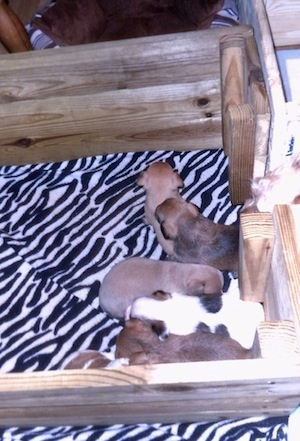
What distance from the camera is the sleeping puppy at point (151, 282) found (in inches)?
67.4

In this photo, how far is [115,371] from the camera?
1.16 m

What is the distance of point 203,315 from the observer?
1.58 metres

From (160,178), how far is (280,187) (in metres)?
0.49

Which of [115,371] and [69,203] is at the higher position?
[69,203]

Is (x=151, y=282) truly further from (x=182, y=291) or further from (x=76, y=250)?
(x=76, y=250)

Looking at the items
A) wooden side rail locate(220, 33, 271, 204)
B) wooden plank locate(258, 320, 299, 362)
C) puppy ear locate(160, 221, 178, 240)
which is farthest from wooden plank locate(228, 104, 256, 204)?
wooden plank locate(258, 320, 299, 362)

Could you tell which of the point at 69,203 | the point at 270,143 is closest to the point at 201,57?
the point at 270,143

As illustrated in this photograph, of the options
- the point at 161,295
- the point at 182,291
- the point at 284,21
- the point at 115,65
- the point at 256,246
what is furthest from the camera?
the point at 284,21

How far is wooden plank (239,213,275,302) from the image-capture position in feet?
4.27

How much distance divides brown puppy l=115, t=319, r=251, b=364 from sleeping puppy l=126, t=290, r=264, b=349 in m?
0.04

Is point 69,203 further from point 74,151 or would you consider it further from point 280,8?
point 280,8

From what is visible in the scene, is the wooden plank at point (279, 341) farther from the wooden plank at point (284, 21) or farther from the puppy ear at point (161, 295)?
the wooden plank at point (284, 21)

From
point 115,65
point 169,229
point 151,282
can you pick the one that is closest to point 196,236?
point 169,229

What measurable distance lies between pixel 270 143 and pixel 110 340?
0.68 meters
